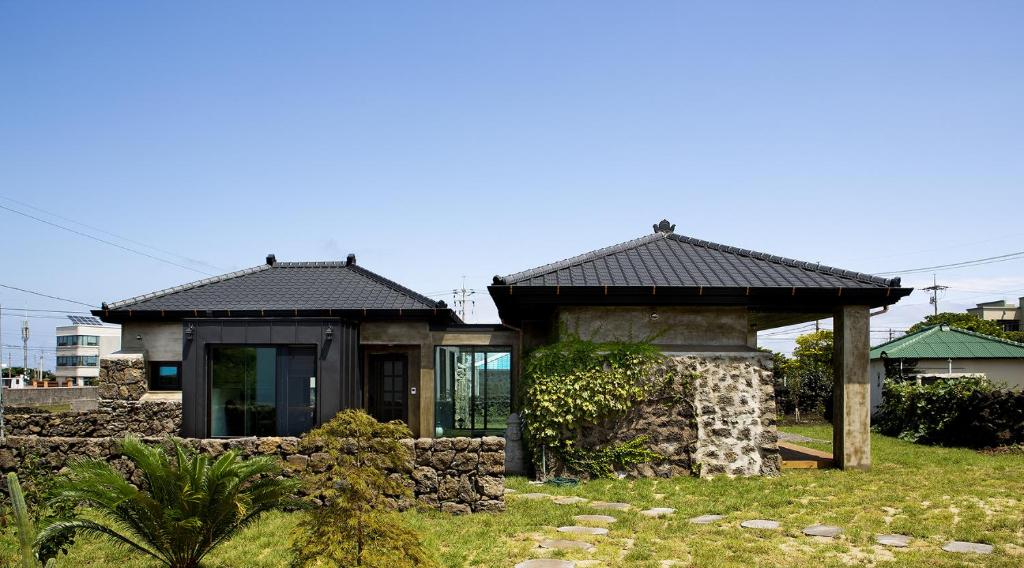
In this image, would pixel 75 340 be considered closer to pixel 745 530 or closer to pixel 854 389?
pixel 854 389

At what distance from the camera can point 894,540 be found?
25.6 feet

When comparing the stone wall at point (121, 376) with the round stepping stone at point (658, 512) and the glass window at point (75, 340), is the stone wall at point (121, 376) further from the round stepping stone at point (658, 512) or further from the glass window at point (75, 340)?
the glass window at point (75, 340)

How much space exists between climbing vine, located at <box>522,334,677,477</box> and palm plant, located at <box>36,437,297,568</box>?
5846mm

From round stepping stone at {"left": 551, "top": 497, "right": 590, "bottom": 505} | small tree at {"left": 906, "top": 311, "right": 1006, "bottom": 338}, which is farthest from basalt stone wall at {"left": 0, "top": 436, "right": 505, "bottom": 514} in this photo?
small tree at {"left": 906, "top": 311, "right": 1006, "bottom": 338}

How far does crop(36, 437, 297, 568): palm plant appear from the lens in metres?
6.34

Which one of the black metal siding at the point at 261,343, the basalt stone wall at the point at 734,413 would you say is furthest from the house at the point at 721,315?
the black metal siding at the point at 261,343

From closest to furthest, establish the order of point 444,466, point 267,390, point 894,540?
1. point 894,540
2. point 444,466
3. point 267,390

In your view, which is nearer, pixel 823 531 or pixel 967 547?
pixel 967 547

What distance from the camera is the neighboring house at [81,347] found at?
9331cm

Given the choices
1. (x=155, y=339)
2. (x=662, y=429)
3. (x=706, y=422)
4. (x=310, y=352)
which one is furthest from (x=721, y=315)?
(x=155, y=339)

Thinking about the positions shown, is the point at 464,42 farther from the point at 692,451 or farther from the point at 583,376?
the point at 692,451

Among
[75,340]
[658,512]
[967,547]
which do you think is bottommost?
[75,340]

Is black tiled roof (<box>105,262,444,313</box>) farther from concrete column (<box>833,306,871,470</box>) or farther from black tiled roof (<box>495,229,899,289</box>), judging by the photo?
concrete column (<box>833,306,871,470</box>)

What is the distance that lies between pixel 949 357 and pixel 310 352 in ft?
64.6
